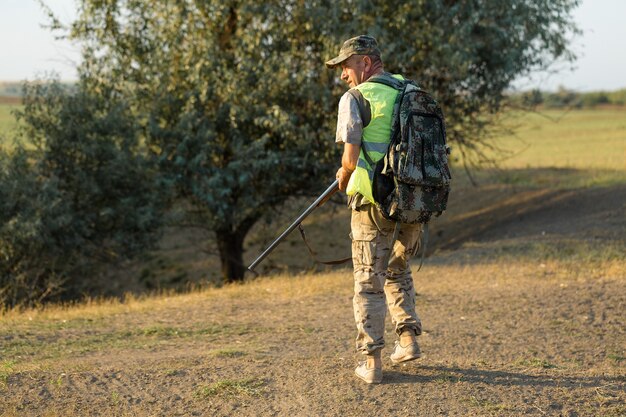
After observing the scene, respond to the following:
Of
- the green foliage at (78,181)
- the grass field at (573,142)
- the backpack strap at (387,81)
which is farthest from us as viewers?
the grass field at (573,142)

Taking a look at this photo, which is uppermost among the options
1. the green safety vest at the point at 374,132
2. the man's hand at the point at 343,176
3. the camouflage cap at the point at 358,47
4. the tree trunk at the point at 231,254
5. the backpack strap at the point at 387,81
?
the camouflage cap at the point at 358,47

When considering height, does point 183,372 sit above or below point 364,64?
below

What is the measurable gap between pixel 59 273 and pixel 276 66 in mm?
5160

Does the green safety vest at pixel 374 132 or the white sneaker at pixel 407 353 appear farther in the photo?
the white sneaker at pixel 407 353

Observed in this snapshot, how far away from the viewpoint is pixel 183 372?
246 inches

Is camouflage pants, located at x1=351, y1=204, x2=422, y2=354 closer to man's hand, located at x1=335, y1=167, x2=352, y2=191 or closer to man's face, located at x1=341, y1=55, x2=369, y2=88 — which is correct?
man's hand, located at x1=335, y1=167, x2=352, y2=191

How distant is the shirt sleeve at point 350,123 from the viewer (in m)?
5.27

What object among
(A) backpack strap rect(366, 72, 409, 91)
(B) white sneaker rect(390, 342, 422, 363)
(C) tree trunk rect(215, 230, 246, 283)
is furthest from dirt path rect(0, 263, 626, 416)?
(C) tree trunk rect(215, 230, 246, 283)

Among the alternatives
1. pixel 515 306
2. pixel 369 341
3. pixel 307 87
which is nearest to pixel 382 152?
pixel 369 341

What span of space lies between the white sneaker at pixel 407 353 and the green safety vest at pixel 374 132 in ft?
3.73

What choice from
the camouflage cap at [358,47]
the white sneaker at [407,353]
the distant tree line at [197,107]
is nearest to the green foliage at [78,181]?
the distant tree line at [197,107]

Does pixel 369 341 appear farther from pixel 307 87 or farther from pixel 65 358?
pixel 307 87

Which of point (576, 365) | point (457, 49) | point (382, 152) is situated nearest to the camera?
point (382, 152)

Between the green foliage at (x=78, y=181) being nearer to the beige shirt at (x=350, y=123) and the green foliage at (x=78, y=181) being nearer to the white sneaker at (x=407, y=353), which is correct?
the white sneaker at (x=407, y=353)
